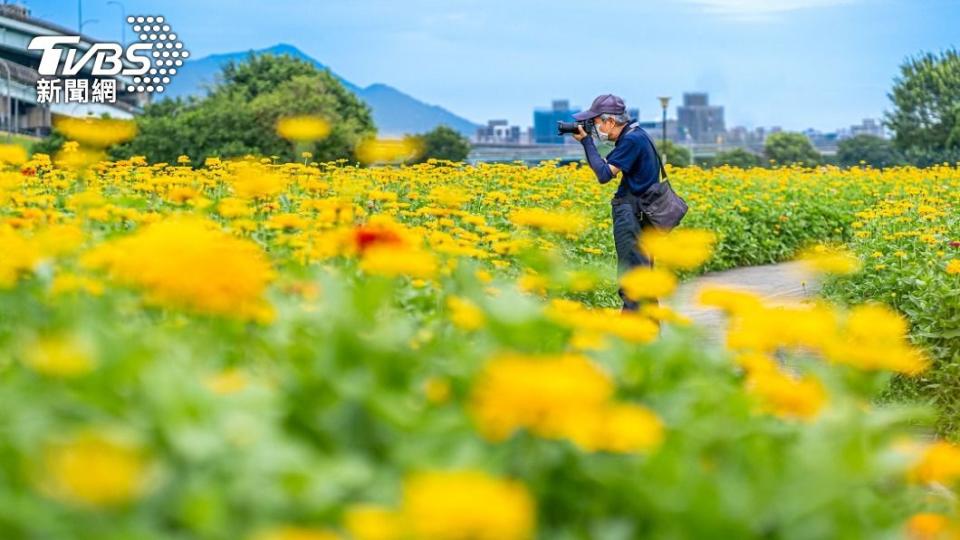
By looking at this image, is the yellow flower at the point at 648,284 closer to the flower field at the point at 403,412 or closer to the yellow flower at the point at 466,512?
the flower field at the point at 403,412

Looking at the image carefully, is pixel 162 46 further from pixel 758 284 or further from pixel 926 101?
pixel 926 101

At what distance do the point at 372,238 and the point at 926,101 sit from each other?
6655cm

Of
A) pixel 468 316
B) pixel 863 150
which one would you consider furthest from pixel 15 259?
pixel 863 150

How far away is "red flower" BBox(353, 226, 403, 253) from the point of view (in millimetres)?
3191

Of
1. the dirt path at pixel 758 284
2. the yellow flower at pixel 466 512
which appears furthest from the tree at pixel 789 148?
the yellow flower at pixel 466 512

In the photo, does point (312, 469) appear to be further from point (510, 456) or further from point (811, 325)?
point (811, 325)

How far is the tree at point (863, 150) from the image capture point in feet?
231

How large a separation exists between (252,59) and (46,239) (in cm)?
5786

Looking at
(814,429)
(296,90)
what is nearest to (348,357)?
(814,429)

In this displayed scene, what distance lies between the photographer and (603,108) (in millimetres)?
7453

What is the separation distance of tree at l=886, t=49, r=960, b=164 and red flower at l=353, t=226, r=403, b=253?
2520 inches

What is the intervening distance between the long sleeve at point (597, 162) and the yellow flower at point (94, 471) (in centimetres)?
548

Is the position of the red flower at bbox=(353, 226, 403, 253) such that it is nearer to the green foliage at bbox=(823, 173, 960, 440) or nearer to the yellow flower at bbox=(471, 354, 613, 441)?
the yellow flower at bbox=(471, 354, 613, 441)

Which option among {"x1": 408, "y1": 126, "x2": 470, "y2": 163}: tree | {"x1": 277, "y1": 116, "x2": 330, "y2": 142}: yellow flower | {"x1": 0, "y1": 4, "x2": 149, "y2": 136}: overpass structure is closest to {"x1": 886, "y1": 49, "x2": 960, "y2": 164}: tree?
{"x1": 408, "y1": 126, "x2": 470, "y2": 163}: tree
